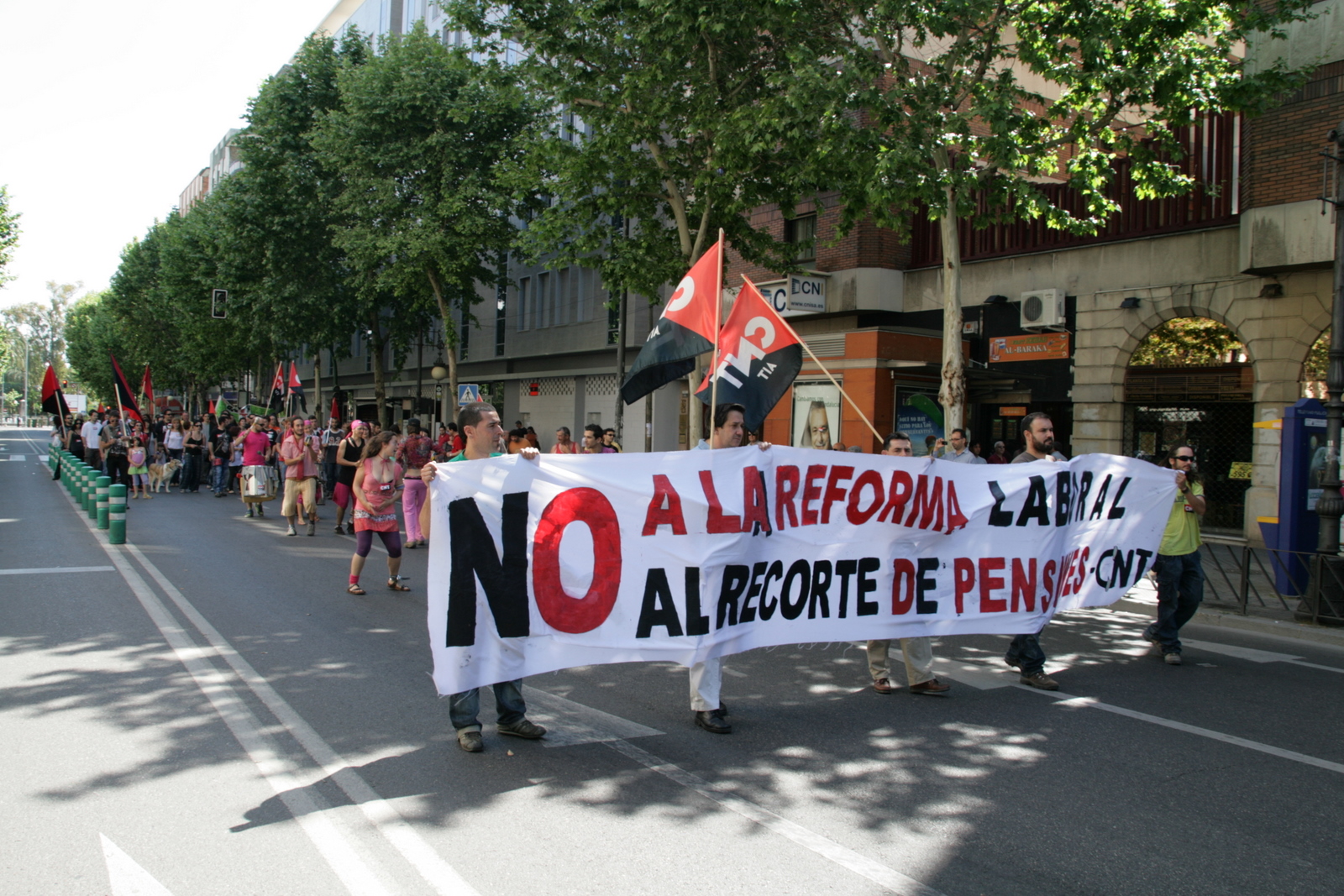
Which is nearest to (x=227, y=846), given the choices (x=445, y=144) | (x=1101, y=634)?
(x=1101, y=634)

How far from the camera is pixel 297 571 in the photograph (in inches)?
457

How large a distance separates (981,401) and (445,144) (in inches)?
633

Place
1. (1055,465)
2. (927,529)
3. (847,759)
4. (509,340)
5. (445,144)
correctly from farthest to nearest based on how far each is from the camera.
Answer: (509,340)
(445,144)
(1055,465)
(927,529)
(847,759)

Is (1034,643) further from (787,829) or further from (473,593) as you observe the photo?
(473,593)

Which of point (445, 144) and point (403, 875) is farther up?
point (445, 144)

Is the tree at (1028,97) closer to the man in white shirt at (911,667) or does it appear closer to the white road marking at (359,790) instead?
the man in white shirt at (911,667)

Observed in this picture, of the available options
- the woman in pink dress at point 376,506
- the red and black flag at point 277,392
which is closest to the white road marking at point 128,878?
the woman in pink dress at point 376,506

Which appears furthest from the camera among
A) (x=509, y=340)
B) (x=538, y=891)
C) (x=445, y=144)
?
(x=509, y=340)

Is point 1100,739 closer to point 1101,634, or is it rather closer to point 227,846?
point 1101,634

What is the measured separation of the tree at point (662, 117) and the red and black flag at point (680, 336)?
8.03 m

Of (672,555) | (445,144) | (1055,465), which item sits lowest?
(672,555)

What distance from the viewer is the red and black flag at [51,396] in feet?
87.4

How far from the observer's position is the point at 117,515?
13570mm

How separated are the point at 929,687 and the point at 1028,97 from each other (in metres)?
10.4
